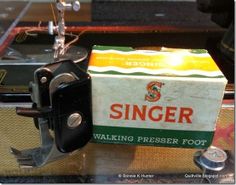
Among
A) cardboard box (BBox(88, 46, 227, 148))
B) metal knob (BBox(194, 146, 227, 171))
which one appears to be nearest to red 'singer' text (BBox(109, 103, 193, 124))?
cardboard box (BBox(88, 46, 227, 148))

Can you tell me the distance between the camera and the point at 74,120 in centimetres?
53

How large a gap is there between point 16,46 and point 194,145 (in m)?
0.61

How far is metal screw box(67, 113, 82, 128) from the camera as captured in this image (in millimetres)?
526

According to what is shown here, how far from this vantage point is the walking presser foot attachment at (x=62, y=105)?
50 centimetres

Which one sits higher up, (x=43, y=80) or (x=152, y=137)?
(x=43, y=80)

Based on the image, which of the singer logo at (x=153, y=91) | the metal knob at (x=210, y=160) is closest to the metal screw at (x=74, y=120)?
the singer logo at (x=153, y=91)

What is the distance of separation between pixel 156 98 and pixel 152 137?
83mm

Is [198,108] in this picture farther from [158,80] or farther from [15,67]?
[15,67]

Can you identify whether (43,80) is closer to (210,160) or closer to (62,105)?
(62,105)

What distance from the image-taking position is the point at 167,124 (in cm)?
55

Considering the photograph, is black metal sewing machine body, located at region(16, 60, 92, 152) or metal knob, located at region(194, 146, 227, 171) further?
metal knob, located at region(194, 146, 227, 171)

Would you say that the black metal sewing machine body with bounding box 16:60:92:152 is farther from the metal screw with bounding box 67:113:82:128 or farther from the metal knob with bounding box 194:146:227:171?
the metal knob with bounding box 194:146:227:171

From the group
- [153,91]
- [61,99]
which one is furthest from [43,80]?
[153,91]

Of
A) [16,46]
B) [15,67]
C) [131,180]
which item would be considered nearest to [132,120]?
[131,180]
